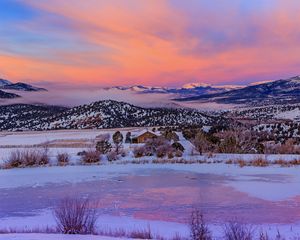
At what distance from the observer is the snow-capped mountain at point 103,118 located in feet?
200

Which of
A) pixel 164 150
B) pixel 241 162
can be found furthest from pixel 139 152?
pixel 241 162

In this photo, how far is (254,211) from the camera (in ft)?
34.1

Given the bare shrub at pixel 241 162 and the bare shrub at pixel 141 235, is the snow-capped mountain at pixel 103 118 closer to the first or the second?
the bare shrub at pixel 241 162

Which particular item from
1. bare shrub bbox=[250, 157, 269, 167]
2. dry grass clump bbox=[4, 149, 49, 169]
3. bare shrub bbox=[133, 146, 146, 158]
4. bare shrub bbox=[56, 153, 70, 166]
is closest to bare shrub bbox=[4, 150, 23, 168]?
dry grass clump bbox=[4, 149, 49, 169]

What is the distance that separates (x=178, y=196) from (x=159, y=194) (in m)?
0.64

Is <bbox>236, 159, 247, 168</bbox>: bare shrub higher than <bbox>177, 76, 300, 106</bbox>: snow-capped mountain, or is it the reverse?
<bbox>177, 76, 300, 106</bbox>: snow-capped mountain

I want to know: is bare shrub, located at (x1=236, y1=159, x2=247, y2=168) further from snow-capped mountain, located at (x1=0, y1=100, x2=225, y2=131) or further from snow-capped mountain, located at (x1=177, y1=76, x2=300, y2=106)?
snow-capped mountain, located at (x1=177, y1=76, x2=300, y2=106)

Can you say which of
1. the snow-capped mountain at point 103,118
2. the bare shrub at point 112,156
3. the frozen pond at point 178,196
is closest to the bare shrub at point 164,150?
the bare shrub at point 112,156

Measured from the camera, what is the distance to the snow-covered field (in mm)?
9328

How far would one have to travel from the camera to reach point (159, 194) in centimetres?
1263

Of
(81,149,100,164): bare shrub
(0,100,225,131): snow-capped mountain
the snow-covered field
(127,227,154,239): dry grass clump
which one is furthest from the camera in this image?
(0,100,225,131): snow-capped mountain

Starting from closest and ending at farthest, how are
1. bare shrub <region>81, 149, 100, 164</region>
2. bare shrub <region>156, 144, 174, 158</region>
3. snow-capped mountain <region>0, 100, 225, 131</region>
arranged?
1. bare shrub <region>81, 149, 100, 164</region>
2. bare shrub <region>156, 144, 174, 158</region>
3. snow-capped mountain <region>0, 100, 225, 131</region>

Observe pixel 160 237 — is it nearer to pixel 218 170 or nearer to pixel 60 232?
pixel 60 232

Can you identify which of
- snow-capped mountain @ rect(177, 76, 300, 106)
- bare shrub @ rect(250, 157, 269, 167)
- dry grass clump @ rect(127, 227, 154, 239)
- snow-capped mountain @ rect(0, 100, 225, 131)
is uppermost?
snow-capped mountain @ rect(177, 76, 300, 106)
